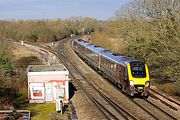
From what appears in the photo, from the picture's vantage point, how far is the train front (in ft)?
79.3

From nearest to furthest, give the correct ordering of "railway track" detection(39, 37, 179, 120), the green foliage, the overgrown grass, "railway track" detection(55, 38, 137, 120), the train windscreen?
1. "railway track" detection(39, 37, 179, 120)
2. "railway track" detection(55, 38, 137, 120)
3. the overgrown grass
4. the train windscreen
5. the green foliage

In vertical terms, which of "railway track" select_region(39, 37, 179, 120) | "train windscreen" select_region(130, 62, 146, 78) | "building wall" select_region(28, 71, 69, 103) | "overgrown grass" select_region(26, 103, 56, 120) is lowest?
"overgrown grass" select_region(26, 103, 56, 120)

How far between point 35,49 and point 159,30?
3763 centimetres

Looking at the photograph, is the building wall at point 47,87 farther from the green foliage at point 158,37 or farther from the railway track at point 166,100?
the green foliage at point 158,37

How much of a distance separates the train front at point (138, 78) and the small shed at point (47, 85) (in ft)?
15.0

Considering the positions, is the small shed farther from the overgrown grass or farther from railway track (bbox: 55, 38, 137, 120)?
railway track (bbox: 55, 38, 137, 120)

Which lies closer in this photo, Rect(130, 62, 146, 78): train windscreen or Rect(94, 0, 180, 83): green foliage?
Rect(130, 62, 146, 78): train windscreen

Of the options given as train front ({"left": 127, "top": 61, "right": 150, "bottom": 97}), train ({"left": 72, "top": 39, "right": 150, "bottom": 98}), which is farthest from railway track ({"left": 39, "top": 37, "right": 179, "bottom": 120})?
train ({"left": 72, "top": 39, "right": 150, "bottom": 98})

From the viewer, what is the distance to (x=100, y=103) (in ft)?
77.5

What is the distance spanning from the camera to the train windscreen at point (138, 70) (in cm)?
2452

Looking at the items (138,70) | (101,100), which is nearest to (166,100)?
(138,70)

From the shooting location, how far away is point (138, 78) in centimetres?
2434

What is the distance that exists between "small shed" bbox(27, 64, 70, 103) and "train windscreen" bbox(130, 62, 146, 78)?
15.4ft

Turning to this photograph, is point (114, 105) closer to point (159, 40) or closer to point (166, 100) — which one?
point (166, 100)
